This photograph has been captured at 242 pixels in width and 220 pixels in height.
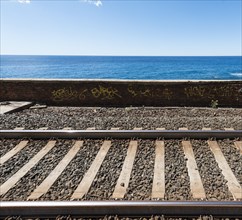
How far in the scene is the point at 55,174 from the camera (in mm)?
3973

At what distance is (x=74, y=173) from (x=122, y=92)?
5.65 metres

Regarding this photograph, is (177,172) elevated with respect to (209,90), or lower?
lower

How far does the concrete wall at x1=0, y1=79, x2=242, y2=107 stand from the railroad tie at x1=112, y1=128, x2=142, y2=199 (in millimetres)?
4405

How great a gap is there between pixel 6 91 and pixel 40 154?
6.05 meters

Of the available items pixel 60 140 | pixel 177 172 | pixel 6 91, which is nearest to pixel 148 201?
pixel 177 172

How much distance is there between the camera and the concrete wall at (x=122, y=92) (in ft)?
29.8

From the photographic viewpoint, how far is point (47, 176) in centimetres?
393

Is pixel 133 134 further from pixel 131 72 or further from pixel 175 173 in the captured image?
pixel 131 72

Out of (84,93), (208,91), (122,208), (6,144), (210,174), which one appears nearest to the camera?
(122,208)

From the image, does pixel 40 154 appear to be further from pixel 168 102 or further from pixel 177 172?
pixel 168 102

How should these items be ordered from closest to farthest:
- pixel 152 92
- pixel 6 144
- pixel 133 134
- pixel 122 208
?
pixel 122 208, pixel 6 144, pixel 133 134, pixel 152 92

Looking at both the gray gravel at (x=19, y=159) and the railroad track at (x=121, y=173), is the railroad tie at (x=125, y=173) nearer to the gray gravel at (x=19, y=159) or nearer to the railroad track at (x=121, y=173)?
the railroad track at (x=121, y=173)

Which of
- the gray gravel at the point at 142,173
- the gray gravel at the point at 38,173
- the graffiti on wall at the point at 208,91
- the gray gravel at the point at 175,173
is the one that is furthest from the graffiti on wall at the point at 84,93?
the gray gravel at the point at 175,173

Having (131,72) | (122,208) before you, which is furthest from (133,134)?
(131,72)
